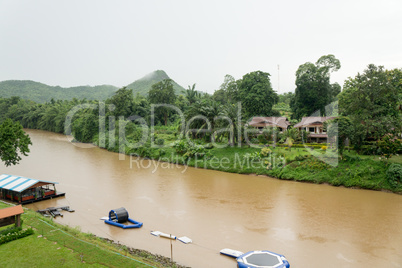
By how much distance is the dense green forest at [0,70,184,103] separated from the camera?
305 feet

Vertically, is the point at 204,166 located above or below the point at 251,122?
below

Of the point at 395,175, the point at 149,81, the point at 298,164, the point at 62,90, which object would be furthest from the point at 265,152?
the point at 62,90

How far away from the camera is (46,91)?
335 feet

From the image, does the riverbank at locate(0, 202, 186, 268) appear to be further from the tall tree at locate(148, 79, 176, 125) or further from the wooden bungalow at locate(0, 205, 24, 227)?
the tall tree at locate(148, 79, 176, 125)

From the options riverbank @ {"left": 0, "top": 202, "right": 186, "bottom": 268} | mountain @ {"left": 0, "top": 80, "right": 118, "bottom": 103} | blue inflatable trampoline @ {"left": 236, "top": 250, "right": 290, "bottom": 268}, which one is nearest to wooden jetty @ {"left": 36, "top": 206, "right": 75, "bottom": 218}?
riverbank @ {"left": 0, "top": 202, "right": 186, "bottom": 268}

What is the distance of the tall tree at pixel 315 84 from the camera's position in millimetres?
34500

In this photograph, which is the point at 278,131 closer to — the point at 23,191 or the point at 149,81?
the point at 23,191

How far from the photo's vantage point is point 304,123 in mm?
30406

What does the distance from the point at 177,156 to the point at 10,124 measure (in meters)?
13.8

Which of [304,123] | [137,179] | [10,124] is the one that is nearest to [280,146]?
[304,123]

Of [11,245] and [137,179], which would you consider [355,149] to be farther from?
[11,245]

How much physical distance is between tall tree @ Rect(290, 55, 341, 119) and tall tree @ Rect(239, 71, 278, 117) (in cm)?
338

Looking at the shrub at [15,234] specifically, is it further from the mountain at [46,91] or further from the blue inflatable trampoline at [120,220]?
the mountain at [46,91]

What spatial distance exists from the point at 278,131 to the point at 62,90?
99.4m
